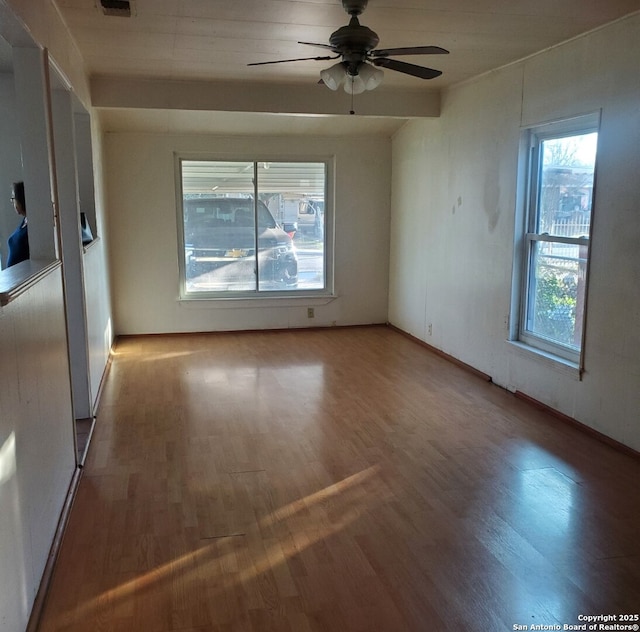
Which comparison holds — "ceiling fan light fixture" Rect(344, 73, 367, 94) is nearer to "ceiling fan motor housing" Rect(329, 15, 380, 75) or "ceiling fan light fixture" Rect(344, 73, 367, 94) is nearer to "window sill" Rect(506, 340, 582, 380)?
"ceiling fan motor housing" Rect(329, 15, 380, 75)

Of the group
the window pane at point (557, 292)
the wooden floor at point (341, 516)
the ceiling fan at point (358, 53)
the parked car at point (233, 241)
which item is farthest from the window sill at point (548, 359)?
the parked car at point (233, 241)

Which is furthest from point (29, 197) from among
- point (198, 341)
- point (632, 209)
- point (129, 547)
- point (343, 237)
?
point (343, 237)

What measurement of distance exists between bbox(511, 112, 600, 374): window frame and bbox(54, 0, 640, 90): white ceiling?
1.82 feet

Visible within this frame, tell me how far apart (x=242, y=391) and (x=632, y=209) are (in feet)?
9.58

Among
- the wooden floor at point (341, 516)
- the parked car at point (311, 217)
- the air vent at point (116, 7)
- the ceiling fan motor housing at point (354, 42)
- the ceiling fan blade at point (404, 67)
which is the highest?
the air vent at point (116, 7)

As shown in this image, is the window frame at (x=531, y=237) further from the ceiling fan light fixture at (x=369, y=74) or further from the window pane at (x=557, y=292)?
the ceiling fan light fixture at (x=369, y=74)

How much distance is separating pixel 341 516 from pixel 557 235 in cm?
256

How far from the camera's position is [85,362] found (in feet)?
12.7

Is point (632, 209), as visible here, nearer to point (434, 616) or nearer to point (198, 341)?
point (434, 616)

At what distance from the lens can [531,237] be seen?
4434mm

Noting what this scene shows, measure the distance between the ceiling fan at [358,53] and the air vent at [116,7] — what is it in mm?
836

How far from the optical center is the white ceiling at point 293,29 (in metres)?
3.21

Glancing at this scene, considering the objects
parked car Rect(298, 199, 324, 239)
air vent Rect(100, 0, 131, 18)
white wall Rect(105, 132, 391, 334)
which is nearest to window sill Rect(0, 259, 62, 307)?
air vent Rect(100, 0, 131, 18)

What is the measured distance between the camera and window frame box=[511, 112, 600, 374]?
4.03 meters
